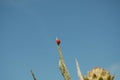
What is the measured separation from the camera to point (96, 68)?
79.1 inches

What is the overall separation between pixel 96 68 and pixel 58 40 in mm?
771

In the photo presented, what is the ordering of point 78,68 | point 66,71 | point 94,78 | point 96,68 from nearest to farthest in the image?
1. point 78,68
2. point 66,71
3. point 94,78
4. point 96,68

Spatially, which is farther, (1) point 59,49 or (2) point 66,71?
(1) point 59,49

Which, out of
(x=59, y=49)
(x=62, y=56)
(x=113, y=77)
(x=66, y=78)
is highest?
(x=59, y=49)

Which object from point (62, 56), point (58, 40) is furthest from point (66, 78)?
point (58, 40)

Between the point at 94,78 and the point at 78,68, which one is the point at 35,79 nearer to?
the point at 78,68

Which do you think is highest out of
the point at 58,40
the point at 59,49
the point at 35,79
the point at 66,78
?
the point at 58,40

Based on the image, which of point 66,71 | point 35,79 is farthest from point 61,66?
point 35,79

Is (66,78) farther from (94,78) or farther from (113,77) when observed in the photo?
(113,77)

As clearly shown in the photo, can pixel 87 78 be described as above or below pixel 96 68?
below

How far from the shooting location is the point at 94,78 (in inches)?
71.3

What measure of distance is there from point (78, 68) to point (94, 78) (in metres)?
0.73

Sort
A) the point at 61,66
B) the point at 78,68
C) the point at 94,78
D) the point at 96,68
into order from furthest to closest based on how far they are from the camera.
→ the point at 96,68 < the point at 94,78 < the point at 61,66 < the point at 78,68

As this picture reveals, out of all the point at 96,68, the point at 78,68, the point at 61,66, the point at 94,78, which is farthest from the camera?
the point at 96,68
